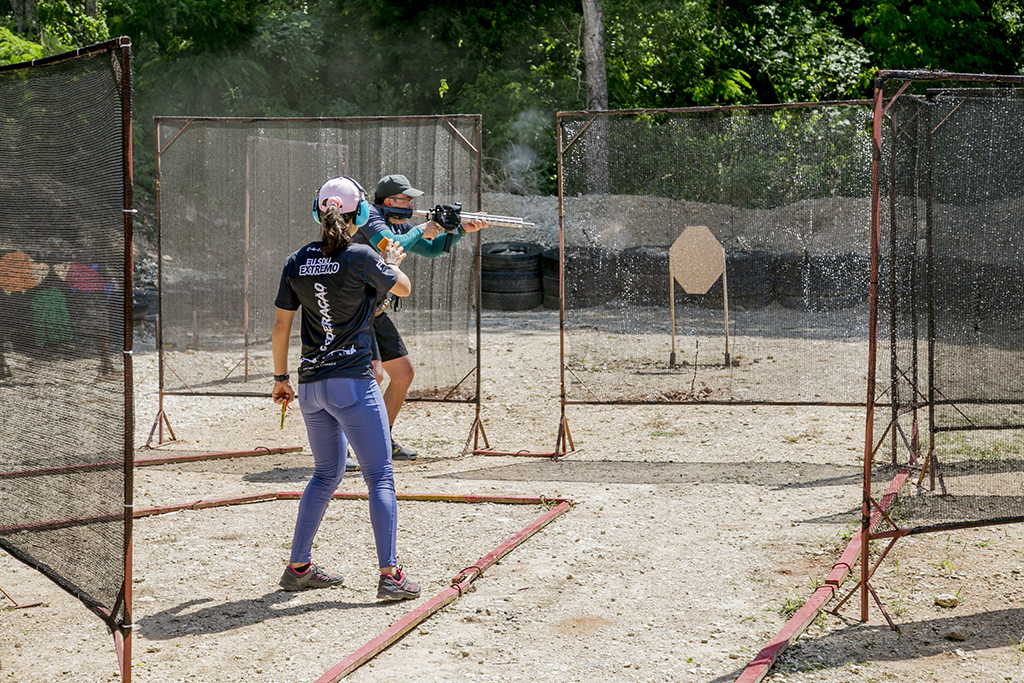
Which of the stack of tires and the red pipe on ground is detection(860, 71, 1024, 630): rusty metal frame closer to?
the red pipe on ground

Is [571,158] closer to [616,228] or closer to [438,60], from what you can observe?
[616,228]

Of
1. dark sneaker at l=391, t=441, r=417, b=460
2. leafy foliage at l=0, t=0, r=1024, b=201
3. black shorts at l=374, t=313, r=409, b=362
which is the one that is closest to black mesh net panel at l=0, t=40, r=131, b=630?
black shorts at l=374, t=313, r=409, b=362

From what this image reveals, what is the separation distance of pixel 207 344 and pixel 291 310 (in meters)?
5.02

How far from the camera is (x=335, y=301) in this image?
452 centimetres

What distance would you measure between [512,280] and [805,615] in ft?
45.4

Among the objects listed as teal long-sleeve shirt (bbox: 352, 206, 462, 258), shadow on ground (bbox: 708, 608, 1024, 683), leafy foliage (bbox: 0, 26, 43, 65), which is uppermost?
leafy foliage (bbox: 0, 26, 43, 65)

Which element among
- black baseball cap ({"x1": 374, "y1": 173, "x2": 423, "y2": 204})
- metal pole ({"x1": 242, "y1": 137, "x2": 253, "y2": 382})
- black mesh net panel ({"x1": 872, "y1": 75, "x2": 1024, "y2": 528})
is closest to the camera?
black mesh net panel ({"x1": 872, "y1": 75, "x2": 1024, "y2": 528})

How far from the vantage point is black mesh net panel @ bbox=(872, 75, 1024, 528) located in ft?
16.6

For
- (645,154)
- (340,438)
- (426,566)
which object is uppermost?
(645,154)

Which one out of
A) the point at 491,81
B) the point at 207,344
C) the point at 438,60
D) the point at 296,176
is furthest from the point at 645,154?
the point at 438,60

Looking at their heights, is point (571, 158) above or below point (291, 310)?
above

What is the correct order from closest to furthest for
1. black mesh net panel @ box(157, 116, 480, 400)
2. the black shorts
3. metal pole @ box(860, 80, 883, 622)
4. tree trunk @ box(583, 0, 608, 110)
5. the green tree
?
metal pole @ box(860, 80, 883, 622)
the black shorts
black mesh net panel @ box(157, 116, 480, 400)
tree trunk @ box(583, 0, 608, 110)
the green tree

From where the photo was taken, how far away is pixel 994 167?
16.8 feet

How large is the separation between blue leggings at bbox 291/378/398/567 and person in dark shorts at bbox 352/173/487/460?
61.0 inches
